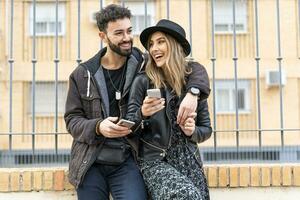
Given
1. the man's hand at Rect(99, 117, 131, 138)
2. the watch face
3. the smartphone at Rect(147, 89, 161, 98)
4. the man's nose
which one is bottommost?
the man's hand at Rect(99, 117, 131, 138)

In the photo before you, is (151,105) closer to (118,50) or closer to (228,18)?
(118,50)

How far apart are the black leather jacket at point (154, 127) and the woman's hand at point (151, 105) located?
84mm

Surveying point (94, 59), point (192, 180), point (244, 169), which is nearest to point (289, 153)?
point (244, 169)

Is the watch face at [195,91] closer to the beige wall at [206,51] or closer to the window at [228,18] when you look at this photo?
the beige wall at [206,51]

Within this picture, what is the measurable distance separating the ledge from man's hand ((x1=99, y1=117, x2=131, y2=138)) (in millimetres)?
684

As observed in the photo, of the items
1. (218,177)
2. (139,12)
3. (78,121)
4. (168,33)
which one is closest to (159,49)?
(168,33)

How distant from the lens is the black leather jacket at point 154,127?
2934 millimetres

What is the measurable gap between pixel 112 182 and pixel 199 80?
2.53 feet

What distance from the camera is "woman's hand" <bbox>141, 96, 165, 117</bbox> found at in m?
2.73

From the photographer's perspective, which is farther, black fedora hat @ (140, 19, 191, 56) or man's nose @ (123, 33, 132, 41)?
man's nose @ (123, 33, 132, 41)

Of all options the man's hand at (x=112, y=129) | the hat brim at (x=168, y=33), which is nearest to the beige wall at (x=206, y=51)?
the hat brim at (x=168, y=33)

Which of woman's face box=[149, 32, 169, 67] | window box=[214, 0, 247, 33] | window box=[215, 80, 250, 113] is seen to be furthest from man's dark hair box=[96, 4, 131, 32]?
window box=[215, 80, 250, 113]

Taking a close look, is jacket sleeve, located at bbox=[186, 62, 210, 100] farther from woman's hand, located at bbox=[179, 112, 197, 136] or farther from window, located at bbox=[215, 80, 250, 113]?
window, located at bbox=[215, 80, 250, 113]

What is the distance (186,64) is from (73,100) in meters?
0.70
